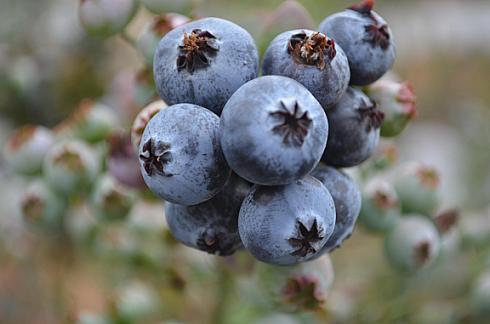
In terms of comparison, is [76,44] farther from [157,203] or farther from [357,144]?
[357,144]

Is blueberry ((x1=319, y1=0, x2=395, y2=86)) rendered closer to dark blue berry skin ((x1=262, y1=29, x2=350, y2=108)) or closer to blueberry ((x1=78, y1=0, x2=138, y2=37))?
dark blue berry skin ((x1=262, y1=29, x2=350, y2=108))

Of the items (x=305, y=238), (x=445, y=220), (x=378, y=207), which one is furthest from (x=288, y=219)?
(x=445, y=220)

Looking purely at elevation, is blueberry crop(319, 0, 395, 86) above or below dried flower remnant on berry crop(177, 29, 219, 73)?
above

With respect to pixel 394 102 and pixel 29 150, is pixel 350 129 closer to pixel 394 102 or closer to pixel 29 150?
pixel 394 102

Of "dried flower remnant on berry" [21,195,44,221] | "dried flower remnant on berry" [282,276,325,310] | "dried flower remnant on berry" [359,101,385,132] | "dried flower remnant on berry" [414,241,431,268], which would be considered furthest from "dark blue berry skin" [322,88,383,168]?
"dried flower remnant on berry" [21,195,44,221]

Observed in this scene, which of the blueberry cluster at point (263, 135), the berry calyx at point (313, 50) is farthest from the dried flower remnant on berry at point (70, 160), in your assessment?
the berry calyx at point (313, 50)

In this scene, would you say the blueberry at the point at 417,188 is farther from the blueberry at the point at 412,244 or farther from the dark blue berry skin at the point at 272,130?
the dark blue berry skin at the point at 272,130

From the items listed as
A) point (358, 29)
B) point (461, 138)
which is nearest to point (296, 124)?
point (358, 29)
